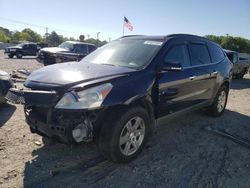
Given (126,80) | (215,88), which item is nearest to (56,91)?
(126,80)

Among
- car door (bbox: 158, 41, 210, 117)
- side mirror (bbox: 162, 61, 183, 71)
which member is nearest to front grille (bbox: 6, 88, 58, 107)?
car door (bbox: 158, 41, 210, 117)

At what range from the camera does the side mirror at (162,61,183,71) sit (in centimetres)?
403

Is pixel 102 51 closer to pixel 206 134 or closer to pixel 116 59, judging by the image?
pixel 116 59

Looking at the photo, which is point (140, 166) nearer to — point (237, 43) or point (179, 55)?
point (179, 55)

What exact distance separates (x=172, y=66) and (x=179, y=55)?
71 cm

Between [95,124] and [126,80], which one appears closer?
[95,124]

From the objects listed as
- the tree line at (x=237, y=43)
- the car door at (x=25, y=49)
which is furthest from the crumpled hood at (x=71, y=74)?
the tree line at (x=237, y=43)

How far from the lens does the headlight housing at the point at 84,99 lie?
314 centimetres

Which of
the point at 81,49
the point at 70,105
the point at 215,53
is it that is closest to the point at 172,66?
the point at 70,105

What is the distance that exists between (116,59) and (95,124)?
1443 millimetres

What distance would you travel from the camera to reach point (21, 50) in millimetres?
28406

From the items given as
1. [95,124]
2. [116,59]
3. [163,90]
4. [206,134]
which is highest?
[116,59]

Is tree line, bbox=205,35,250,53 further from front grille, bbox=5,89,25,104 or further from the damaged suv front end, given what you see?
front grille, bbox=5,89,25,104

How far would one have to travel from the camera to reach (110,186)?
3240mm
